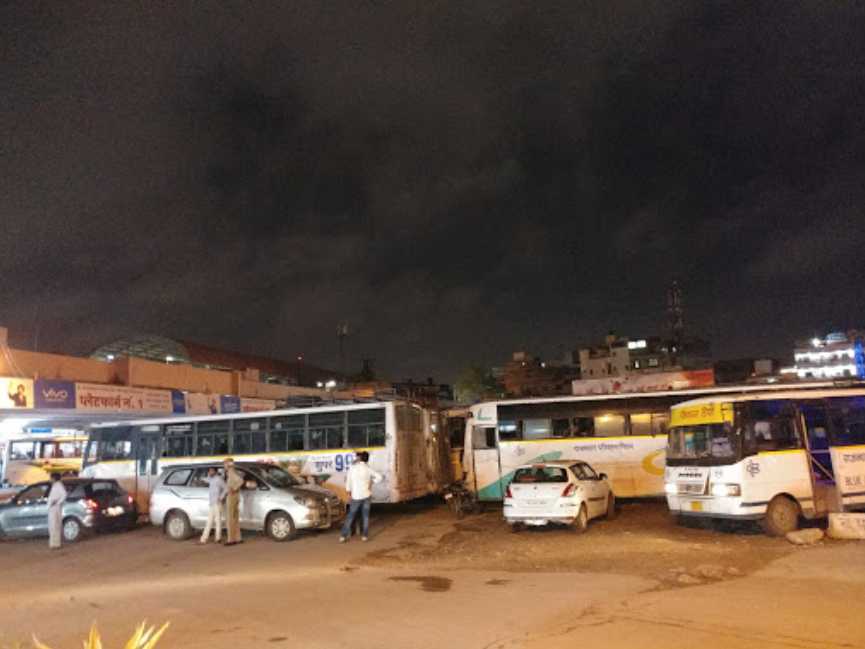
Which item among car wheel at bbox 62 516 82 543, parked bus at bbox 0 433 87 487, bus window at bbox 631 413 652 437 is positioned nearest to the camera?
car wheel at bbox 62 516 82 543

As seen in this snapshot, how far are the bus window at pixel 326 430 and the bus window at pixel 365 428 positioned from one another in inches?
11.4

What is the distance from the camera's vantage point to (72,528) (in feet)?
60.4

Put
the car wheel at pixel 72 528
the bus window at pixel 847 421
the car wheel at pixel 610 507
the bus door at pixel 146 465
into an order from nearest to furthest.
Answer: the bus window at pixel 847 421 → the car wheel at pixel 610 507 → the car wheel at pixel 72 528 → the bus door at pixel 146 465

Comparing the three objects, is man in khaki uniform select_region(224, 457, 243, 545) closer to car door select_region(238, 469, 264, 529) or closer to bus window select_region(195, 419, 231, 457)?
car door select_region(238, 469, 264, 529)

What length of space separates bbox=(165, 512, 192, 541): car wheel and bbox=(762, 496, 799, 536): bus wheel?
41.0 feet

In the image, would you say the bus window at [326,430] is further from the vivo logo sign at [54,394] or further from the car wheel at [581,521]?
the vivo logo sign at [54,394]

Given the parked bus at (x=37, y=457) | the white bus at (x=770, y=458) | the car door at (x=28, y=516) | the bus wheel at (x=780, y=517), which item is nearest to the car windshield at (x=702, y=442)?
the white bus at (x=770, y=458)

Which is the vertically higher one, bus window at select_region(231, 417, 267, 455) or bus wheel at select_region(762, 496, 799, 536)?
bus window at select_region(231, 417, 267, 455)

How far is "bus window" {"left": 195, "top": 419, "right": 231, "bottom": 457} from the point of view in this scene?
2202 cm

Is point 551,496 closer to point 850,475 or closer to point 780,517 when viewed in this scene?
point 780,517

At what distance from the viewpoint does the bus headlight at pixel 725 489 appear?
13.8m

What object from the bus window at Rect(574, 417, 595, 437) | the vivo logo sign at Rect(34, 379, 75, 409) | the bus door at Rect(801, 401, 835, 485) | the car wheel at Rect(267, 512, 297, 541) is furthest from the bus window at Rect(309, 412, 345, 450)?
the bus door at Rect(801, 401, 835, 485)

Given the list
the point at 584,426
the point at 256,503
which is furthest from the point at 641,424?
the point at 256,503

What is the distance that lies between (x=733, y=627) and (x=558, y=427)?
13103mm
